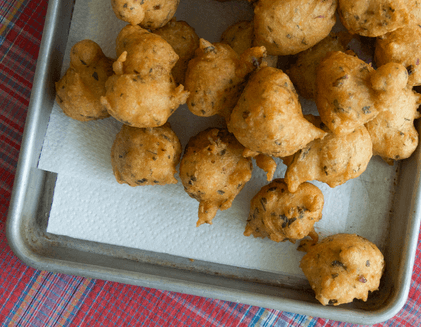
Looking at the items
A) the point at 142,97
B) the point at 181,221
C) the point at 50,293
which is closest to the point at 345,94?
the point at 142,97

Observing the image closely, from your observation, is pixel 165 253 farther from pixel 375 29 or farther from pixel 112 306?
pixel 375 29

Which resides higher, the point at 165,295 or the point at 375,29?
the point at 375,29

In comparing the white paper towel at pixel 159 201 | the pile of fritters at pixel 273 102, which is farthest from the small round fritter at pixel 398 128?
the white paper towel at pixel 159 201

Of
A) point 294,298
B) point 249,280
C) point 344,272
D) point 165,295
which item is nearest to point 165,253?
point 165,295

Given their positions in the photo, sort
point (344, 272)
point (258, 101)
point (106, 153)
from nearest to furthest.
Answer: point (258, 101) → point (344, 272) → point (106, 153)

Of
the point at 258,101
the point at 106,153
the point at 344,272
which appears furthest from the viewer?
the point at 106,153

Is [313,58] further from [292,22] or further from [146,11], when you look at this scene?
[146,11]

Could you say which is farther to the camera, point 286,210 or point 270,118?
point 286,210
